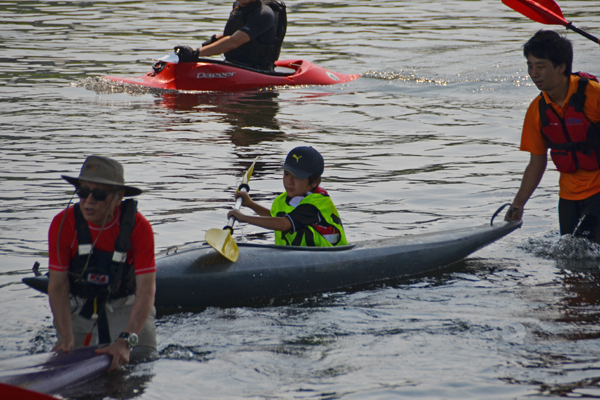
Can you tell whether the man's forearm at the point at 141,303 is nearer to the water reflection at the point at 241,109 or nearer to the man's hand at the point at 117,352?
the man's hand at the point at 117,352

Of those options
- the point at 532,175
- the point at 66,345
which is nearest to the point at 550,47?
the point at 532,175

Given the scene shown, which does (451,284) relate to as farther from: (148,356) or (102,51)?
(102,51)

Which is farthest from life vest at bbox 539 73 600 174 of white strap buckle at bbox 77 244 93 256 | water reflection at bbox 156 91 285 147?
water reflection at bbox 156 91 285 147

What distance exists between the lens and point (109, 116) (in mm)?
10125

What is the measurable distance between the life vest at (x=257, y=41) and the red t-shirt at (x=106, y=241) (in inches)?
298

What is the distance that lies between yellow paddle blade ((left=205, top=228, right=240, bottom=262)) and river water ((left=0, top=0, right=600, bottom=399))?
35 cm

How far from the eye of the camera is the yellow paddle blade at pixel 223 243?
4.61 metres

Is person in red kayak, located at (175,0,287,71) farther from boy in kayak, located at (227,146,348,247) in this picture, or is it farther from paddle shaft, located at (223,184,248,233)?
boy in kayak, located at (227,146,348,247)

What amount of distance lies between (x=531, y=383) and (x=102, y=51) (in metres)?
13.8

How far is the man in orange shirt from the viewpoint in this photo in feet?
15.2

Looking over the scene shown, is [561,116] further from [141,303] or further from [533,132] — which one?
[141,303]

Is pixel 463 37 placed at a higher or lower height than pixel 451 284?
higher

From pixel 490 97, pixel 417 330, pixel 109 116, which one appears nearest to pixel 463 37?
pixel 490 97

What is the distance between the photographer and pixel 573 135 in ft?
15.8
